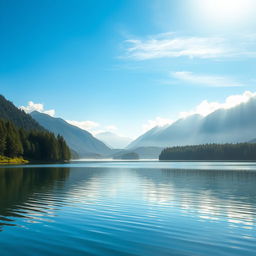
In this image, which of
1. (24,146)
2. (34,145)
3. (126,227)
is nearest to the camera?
(126,227)

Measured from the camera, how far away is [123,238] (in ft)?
60.6

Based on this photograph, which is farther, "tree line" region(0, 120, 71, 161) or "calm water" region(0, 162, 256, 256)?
"tree line" region(0, 120, 71, 161)

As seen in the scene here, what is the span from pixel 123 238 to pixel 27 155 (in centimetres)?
16549

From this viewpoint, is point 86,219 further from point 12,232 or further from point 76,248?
A: point 76,248

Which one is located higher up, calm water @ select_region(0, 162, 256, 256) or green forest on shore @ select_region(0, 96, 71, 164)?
green forest on shore @ select_region(0, 96, 71, 164)

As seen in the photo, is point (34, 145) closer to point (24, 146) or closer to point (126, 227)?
point (24, 146)

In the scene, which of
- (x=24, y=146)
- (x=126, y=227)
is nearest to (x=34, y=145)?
(x=24, y=146)

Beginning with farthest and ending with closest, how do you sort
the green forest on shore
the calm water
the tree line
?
the tree line
the green forest on shore
the calm water

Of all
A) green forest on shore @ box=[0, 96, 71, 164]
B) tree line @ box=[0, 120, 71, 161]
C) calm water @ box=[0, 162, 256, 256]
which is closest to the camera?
calm water @ box=[0, 162, 256, 256]

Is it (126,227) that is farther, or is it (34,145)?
(34,145)

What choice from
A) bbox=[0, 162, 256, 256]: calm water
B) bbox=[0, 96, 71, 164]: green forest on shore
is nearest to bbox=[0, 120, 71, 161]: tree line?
bbox=[0, 96, 71, 164]: green forest on shore

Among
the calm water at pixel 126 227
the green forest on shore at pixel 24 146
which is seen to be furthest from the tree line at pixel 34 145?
the calm water at pixel 126 227

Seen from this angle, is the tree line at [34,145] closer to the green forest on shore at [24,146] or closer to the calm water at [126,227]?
the green forest on shore at [24,146]

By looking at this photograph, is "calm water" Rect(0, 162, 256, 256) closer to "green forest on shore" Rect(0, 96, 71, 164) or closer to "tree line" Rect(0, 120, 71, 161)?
"green forest on shore" Rect(0, 96, 71, 164)
